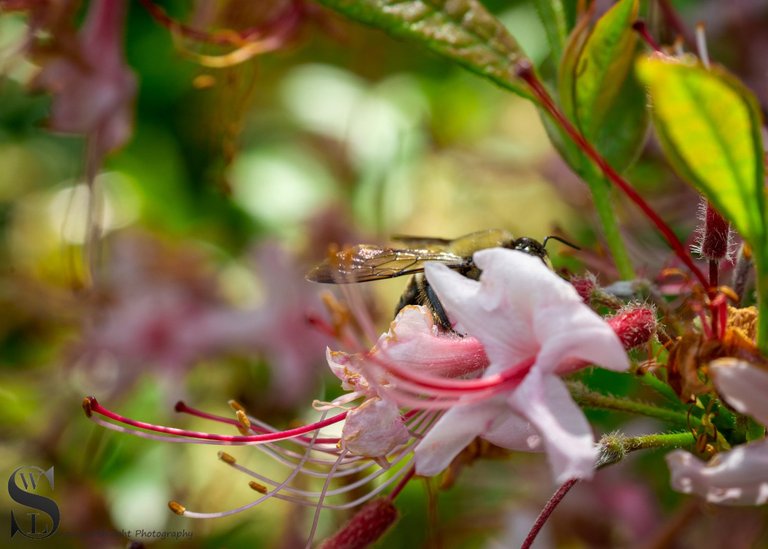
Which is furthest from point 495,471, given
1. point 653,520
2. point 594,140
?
point 594,140

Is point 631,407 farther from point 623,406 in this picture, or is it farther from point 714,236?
point 714,236

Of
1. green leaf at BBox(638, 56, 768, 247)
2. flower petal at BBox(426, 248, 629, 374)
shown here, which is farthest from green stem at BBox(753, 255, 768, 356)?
flower petal at BBox(426, 248, 629, 374)

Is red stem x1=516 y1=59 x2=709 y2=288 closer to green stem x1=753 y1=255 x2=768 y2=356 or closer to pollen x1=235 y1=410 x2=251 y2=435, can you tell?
green stem x1=753 y1=255 x2=768 y2=356

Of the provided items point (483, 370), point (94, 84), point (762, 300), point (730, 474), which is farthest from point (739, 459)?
point (94, 84)

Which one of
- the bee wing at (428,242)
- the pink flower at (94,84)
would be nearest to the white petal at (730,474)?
the bee wing at (428,242)

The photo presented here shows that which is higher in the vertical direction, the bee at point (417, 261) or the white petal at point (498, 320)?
the white petal at point (498, 320)

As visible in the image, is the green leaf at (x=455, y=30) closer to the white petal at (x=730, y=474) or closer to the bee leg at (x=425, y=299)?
the bee leg at (x=425, y=299)

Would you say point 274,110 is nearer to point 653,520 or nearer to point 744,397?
point 653,520
